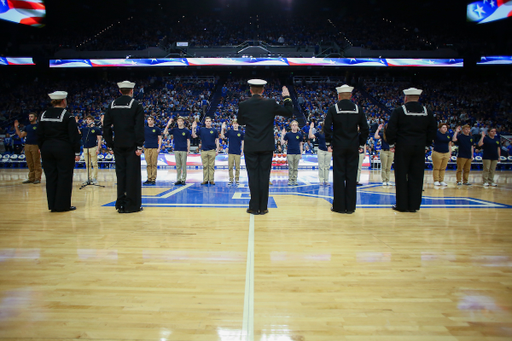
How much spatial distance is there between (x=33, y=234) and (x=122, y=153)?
1.67 meters

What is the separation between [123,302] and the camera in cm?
183

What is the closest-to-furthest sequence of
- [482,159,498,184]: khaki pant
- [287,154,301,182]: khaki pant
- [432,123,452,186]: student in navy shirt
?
[432,123,452,186]: student in navy shirt
[482,159,498,184]: khaki pant
[287,154,301,182]: khaki pant

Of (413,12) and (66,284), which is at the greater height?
(413,12)

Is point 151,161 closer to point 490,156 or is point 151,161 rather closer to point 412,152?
point 412,152

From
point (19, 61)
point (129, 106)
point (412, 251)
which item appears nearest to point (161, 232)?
point (129, 106)

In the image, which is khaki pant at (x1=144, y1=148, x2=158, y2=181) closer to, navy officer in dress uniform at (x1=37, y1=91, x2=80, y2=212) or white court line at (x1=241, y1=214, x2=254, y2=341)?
navy officer in dress uniform at (x1=37, y1=91, x2=80, y2=212)

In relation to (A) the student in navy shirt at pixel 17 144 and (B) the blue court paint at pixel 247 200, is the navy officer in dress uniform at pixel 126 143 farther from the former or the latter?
(A) the student in navy shirt at pixel 17 144

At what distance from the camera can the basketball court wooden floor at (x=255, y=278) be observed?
1.59 meters

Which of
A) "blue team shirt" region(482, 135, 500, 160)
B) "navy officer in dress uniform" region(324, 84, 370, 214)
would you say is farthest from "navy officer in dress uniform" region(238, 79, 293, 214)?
"blue team shirt" region(482, 135, 500, 160)

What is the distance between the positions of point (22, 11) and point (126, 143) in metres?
24.7

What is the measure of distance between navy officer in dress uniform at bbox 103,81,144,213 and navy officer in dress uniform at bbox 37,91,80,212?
0.70 metres

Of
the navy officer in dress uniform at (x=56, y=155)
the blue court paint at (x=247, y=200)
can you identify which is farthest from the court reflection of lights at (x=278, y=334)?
the navy officer in dress uniform at (x=56, y=155)

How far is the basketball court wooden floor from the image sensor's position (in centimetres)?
159

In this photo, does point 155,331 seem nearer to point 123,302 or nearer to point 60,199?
point 123,302
